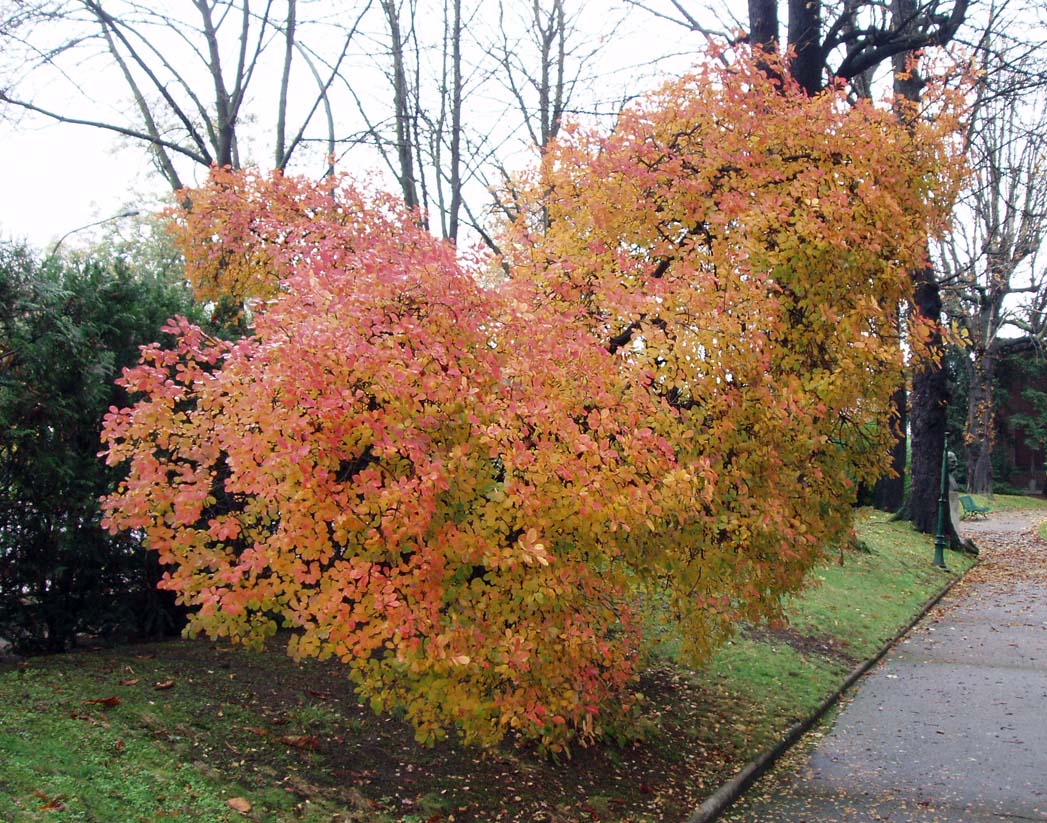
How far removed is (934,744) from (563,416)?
4520mm

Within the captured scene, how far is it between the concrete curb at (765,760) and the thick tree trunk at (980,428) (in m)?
25.9

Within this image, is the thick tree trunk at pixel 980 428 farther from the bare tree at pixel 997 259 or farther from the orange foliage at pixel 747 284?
the orange foliage at pixel 747 284

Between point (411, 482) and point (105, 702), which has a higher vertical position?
point (411, 482)

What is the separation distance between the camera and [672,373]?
5.26 metres

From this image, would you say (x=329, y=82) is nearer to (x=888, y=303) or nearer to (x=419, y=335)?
(x=888, y=303)

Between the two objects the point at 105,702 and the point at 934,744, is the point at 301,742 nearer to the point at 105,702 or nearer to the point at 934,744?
the point at 105,702

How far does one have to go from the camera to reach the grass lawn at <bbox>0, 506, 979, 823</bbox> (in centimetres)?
405

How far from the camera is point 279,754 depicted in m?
4.79

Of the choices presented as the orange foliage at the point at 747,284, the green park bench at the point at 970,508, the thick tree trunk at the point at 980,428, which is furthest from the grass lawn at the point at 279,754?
the thick tree trunk at the point at 980,428

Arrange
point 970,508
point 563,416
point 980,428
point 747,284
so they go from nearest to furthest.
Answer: point 563,416
point 747,284
point 970,508
point 980,428

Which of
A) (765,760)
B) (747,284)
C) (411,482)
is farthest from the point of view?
(765,760)

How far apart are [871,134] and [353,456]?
433 cm

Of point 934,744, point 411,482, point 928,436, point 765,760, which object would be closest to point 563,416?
point 411,482

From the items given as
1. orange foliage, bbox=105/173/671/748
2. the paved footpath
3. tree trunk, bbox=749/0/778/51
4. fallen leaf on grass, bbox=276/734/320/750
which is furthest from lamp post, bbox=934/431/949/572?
fallen leaf on grass, bbox=276/734/320/750
